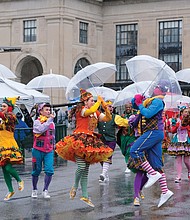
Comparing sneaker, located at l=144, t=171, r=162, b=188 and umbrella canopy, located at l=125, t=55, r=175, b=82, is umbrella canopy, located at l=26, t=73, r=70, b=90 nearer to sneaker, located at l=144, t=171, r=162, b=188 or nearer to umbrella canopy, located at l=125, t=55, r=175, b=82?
umbrella canopy, located at l=125, t=55, r=175, b=82

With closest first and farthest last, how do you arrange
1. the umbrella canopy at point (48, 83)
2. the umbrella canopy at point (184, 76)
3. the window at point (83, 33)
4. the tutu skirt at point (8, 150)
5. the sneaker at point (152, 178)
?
the sneaker at point (152, 178) → the tutu skirt at point (8, 150) → the umbrella canopy at point (184, 76) → the umbrella canopy at point (48, 83) → the window at point (83, 33)

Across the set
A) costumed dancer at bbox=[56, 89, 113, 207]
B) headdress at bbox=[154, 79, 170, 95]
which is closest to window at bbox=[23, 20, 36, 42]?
headdress at bbox=[154, 79, 170, 95]

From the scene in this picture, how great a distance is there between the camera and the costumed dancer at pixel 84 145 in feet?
36.8

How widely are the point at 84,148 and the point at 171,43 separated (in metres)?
39.7

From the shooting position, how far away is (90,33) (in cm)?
5091

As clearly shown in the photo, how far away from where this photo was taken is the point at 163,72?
480 inches

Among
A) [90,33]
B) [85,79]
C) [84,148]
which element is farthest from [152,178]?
[90,33]

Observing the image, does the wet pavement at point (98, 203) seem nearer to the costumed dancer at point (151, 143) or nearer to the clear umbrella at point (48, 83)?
the costumed dancer at point (151, 143)

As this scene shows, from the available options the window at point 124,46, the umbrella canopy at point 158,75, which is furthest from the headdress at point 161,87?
the window at point 124,46

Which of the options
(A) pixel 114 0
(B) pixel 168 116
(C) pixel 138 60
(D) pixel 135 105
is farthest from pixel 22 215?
(A) pixel 114 0

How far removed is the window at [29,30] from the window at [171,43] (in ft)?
30.4

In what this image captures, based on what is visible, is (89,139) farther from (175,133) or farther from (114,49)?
(114,49)

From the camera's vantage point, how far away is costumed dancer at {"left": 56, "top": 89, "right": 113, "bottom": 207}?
1123 centimetres

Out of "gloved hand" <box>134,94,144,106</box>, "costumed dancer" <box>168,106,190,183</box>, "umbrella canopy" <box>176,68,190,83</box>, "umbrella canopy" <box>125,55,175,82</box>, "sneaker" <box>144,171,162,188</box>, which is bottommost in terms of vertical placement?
"sneaker" <box>144,171,162,188</box>
